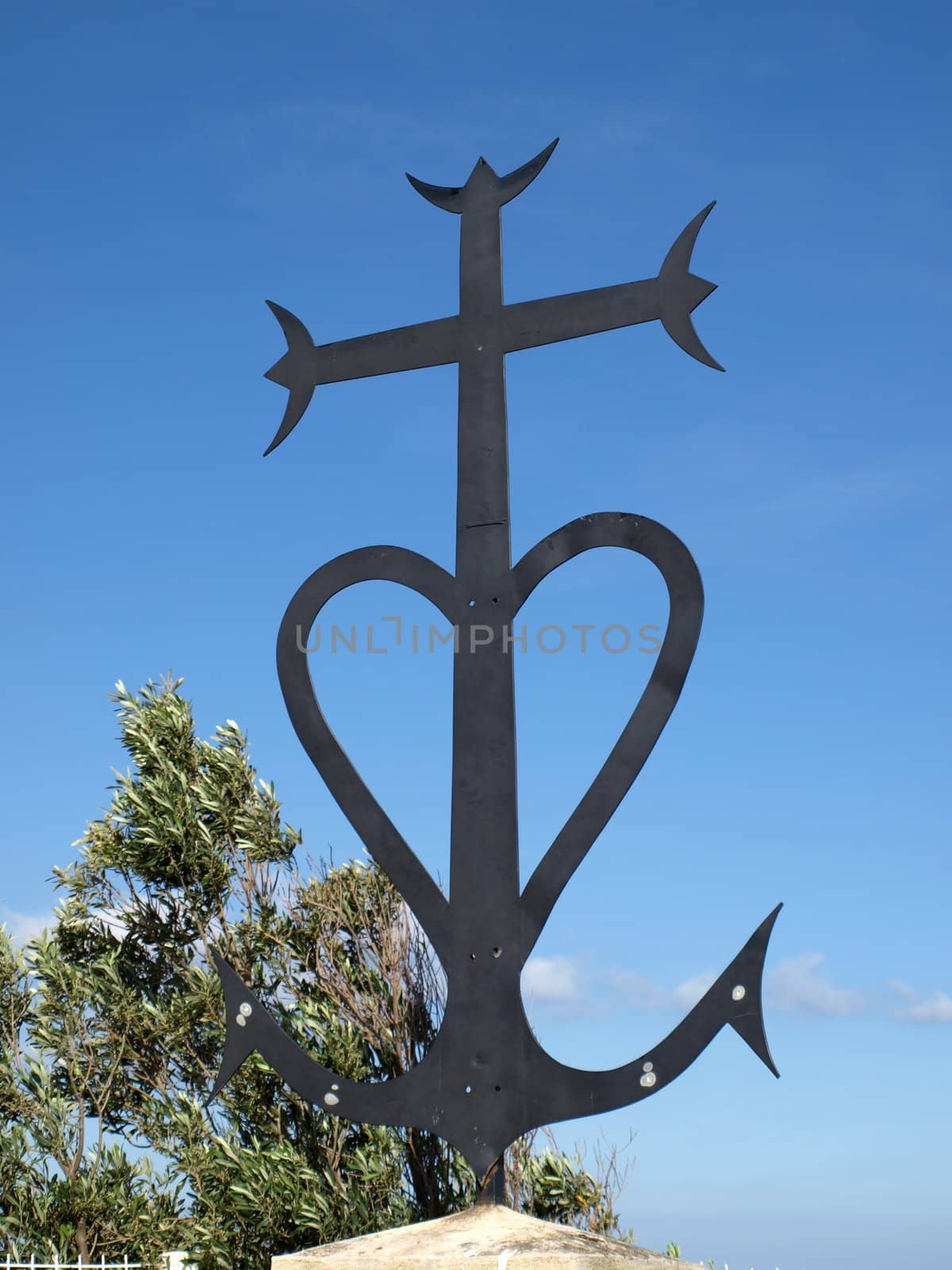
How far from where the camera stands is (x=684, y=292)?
15.5 feet

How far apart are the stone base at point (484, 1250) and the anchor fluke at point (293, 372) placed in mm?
2994

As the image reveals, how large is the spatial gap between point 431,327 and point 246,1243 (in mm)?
5367

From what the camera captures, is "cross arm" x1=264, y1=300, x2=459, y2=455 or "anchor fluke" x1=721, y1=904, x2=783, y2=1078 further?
"cross arm" x1=264, y1=300, x2=459, y2=455

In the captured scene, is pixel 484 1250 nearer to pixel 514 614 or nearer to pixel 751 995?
pixel 751 995

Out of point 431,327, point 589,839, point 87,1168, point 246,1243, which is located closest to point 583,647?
point 589,839

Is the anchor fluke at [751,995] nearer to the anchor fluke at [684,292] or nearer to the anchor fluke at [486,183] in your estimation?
the anchor fluke at [684,292]

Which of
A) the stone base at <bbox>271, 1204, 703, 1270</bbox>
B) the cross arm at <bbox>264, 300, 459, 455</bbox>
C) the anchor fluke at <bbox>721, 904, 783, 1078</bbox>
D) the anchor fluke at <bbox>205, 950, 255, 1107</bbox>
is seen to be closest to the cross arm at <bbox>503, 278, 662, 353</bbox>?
the cross arm at <bbox>264, 300, 459, 455</bbox>

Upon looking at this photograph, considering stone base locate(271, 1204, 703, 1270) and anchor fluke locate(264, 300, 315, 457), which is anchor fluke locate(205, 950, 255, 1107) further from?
anchor fluke locate(264, 300, 315, 457)

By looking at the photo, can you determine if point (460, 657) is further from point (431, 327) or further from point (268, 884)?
point (268, 884)

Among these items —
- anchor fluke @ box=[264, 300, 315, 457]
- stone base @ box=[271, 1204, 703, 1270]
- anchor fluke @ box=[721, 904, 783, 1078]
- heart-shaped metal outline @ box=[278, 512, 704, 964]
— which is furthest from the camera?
anchor fluke @ box=[264, 300, 315, 457]

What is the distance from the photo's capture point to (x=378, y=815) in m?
4.57

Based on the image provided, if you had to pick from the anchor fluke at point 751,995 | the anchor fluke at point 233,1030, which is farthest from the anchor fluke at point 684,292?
the anchor fluke at point 233,1030

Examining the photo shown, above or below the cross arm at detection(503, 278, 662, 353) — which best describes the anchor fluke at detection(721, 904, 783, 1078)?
below

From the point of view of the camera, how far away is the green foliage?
7520 millimetres
